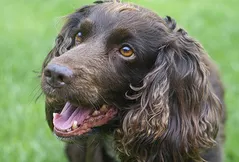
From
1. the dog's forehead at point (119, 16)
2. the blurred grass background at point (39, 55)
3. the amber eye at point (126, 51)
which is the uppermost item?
the dog's forehead at point (119, 16)

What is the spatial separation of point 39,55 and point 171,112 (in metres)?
4.40

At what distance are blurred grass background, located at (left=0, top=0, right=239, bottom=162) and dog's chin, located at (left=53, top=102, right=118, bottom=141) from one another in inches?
23.1

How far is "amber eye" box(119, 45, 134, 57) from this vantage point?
3.94 m

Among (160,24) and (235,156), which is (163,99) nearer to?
(160,24)

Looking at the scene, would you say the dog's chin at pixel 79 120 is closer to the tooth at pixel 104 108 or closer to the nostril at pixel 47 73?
the tooth at pixel 104 108

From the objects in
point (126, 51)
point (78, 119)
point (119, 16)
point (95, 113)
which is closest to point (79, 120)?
point (78, 119)

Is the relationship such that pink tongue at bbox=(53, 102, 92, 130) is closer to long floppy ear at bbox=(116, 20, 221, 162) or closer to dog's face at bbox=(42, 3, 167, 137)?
dog's face at bbox=(42, 3, 167, 137)

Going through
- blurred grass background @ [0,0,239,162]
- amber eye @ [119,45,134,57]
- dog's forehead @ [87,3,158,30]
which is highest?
dog's forehead @ [87,3,158,30]

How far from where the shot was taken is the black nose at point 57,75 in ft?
11.9

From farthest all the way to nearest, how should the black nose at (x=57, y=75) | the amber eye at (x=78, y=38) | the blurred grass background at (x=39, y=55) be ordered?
the blurred grass background at (x=39, y=55)
the amber eye at (x=78, y=38)
the black nose at (x=57, y=75)

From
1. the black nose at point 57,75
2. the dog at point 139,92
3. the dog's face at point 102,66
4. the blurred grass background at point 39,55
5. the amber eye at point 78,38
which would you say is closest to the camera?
the black nose at point 57,75

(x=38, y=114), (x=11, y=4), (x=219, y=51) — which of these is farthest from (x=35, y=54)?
(x=11, y=4)

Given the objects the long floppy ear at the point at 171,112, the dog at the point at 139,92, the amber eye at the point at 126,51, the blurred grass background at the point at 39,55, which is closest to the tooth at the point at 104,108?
the dog at the point at 139,92

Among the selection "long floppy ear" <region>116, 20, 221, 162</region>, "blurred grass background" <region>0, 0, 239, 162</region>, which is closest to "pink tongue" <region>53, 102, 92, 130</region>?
"long floppy ear" <region>116, 20, 221, 162</region>
